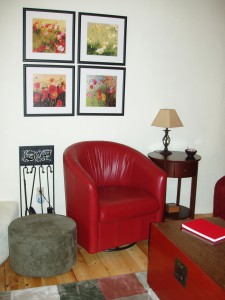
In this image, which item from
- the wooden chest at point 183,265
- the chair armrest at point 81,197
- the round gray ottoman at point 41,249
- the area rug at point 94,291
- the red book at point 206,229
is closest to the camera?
the wooden chest at point 183,265

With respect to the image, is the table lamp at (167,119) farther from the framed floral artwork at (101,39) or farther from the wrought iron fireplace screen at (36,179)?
the wrought iron fireplace screen at (36,179)

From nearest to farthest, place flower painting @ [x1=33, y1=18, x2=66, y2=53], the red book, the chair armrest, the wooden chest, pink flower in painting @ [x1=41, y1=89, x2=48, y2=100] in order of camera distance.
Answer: the wooden chest → the red book → the chair armrest → flower painting @ [x1=33, y1=18, x2=66, y2=53] → pink flower in painting @ [x1=41, y1=89, x2=48, y2=100]

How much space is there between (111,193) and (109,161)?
0.44m

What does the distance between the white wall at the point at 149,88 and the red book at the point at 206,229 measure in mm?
1490

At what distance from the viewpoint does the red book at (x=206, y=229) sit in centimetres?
195

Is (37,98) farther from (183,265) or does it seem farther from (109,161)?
(183,265)

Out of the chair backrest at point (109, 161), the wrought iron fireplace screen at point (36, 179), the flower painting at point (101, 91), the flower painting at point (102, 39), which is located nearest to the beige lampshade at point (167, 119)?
the chair backrest at point (109, 161)

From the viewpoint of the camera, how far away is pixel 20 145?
3.14 metres

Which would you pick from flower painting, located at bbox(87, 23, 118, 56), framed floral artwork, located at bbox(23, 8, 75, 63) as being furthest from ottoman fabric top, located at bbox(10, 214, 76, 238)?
flower painting, located at bbox(87, 23, 118, 56)

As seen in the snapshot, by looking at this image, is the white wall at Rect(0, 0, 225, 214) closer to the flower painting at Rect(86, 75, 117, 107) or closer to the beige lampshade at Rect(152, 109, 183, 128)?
the flower painting at Rect(86, 75, 117, 107)

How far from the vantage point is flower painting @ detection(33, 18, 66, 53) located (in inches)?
119

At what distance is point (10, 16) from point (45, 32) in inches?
13.0

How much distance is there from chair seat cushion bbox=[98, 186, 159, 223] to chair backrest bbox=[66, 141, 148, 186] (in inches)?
9.5

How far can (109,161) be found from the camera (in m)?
3.16
